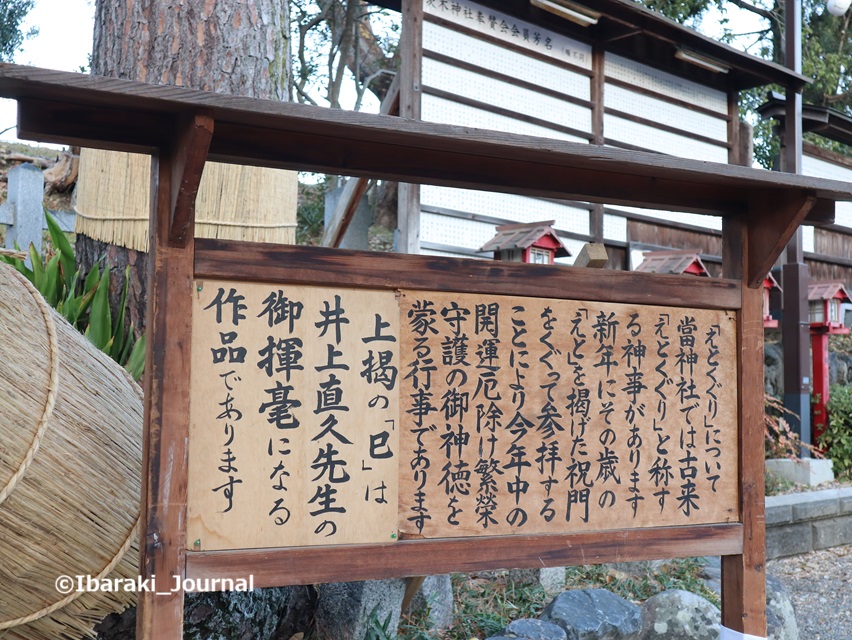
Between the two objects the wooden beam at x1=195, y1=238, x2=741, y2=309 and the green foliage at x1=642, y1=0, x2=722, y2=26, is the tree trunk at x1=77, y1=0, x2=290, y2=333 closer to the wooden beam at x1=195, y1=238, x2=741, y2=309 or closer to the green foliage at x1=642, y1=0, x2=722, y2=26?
the wooden beam at x1=195, y1=238, x2=741, y2=309

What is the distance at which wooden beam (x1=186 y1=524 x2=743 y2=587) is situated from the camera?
223 cm

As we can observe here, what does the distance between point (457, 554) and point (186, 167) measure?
1491 mm

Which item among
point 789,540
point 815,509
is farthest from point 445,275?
point 815,509

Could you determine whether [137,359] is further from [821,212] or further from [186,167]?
[821,212]

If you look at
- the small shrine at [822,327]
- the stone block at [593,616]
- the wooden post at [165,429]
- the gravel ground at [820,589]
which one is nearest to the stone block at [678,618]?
the stone block at [593,616]

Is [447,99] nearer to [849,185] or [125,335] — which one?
[125,335]

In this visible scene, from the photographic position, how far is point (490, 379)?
257 centimetres

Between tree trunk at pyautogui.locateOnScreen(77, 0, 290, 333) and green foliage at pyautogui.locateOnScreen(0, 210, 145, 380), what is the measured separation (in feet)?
0.34

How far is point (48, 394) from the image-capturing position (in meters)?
A: 2.46

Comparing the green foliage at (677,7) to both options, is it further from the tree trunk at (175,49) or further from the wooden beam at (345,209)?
the tree trunk at (175,49)

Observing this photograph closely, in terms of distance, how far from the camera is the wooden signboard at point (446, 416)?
2275 mm

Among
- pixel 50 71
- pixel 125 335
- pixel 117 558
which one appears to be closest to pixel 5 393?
pixel 117 558

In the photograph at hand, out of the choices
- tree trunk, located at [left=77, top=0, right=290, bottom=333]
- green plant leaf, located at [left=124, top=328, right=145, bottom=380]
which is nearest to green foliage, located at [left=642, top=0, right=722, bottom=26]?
tree trunk, located at [left=77, top=0, right=290, bottom=333]

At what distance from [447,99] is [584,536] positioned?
530 centimetres
